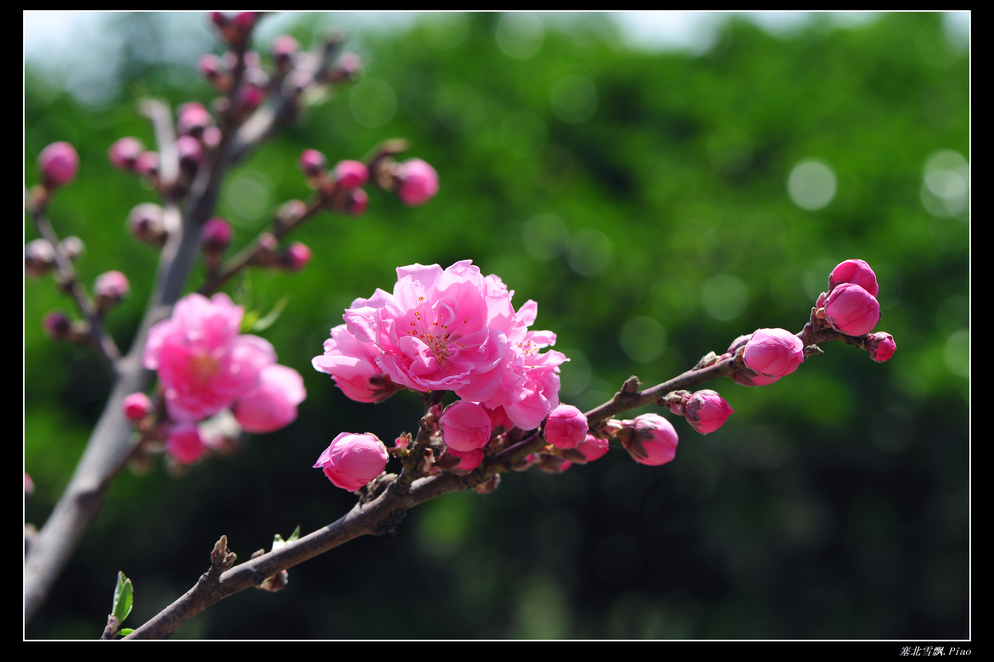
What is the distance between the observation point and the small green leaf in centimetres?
88

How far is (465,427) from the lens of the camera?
0.74 metres

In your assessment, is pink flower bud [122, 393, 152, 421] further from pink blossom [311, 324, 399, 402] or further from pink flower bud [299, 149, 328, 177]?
pink blossom [311, 324, 399, 402]

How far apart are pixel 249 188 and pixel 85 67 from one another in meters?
1.92

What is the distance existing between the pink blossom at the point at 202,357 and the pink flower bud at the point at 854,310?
1032 mm

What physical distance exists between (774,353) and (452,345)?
0.33 metres

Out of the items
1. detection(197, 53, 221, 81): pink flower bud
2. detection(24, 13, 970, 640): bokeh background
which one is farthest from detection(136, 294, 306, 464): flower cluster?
detection(24, 13, 970, 640): bokeh background

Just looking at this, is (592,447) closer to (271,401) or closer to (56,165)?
(271,401)

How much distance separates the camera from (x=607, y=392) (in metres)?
3.16

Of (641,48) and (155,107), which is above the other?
(641,48)

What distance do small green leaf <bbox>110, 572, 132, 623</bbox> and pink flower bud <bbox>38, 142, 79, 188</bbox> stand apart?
1344mm

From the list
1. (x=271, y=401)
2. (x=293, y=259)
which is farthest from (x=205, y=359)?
(x=293, y=259)
